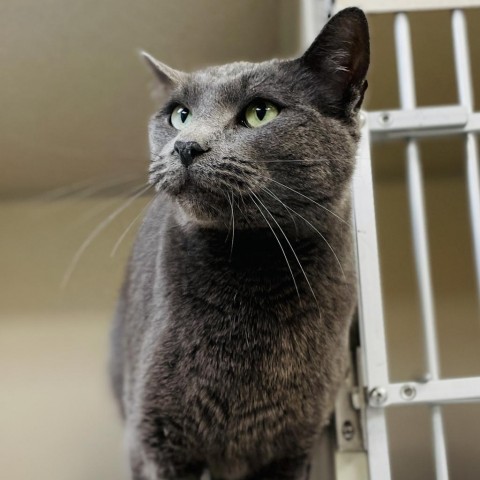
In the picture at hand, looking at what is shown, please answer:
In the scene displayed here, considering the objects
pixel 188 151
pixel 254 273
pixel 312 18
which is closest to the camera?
pixel 188 151

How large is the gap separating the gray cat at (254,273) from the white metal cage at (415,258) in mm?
79

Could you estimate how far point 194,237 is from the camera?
0.88 meters

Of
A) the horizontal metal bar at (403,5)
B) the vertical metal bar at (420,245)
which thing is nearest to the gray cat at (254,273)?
the vertical metal bar at (420,245)

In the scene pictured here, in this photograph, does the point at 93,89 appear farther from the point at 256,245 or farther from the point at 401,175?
the point at 401,175

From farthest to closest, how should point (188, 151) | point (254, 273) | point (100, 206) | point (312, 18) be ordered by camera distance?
point (100, 206) < point (312, 18) < point (254, 273) < point (188, 151)

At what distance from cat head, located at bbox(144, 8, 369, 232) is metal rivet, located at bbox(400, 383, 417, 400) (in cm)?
29

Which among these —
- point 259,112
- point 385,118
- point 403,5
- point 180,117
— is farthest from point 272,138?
point 403,5

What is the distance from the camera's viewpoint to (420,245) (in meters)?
0.99

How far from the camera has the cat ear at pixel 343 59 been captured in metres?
0.80

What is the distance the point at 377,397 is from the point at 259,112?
44 centimetres

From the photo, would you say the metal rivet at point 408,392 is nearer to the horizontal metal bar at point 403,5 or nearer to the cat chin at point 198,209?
the cat chin at point 198,209

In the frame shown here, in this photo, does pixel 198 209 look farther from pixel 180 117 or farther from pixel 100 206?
pixel 100 206

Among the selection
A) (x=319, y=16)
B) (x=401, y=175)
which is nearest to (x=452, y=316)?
(x=401, y=175)

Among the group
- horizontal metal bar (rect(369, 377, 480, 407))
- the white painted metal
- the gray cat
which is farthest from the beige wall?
horizontal metal bar (rect(369, 377, 480, 407))
